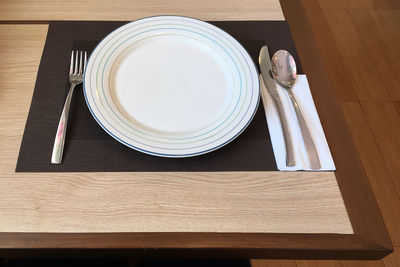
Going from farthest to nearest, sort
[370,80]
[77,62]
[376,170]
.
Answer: [370,80]
[376,170]
[77,62]

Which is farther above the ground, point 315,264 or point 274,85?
point 274,85

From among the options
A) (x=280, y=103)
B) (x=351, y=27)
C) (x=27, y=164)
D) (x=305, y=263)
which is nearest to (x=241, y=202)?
(x=280, y=103)

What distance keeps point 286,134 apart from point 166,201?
0.59ft

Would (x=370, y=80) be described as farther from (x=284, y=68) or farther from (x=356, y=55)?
(x=284, y=68)

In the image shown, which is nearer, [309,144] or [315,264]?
[309,144]

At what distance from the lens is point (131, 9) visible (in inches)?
23.2

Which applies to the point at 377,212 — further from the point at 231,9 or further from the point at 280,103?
the point at 231,9

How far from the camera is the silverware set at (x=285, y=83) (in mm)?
438

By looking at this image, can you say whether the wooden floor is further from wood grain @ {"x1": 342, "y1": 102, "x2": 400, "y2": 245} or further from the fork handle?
the fork handle

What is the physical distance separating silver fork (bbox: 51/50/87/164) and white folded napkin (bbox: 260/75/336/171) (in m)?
0.27

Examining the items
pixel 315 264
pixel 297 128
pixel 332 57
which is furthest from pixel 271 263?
pixel 332 57

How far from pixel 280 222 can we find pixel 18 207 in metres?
0.30

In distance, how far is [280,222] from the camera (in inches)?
15.3

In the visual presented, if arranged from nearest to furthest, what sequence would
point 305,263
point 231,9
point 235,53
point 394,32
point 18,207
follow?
1. point 18,207
2. point 235,53
3. point 231,9
4. point 305,263
5. point 394,32
